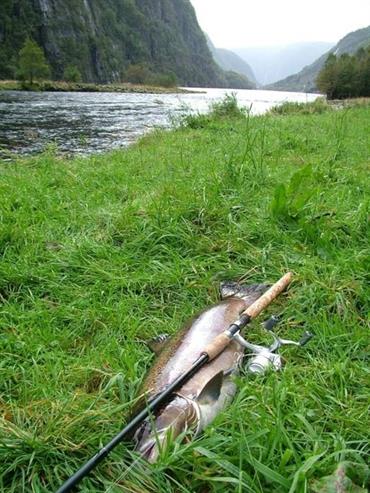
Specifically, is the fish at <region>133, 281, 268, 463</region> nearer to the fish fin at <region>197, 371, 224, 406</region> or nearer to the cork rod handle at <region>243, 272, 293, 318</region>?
the fish fin at <region>197, 371, 224, 406</region>

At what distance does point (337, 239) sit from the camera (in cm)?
321

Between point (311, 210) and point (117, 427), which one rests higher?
point (311, 210)

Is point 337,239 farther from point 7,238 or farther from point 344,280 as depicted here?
point 7,238

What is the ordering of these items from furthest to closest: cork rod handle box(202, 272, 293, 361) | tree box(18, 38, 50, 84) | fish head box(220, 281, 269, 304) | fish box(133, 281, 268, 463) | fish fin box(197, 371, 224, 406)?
1. tree box(18, 38, 50, 84)
2. fish head box(220, 281, 269, 304)
3. cork rod handle box(202, 272, 293, 361)
4. fish fin box(197, 371, 224, 406)
5. fish box(133, 281, 268, 463)

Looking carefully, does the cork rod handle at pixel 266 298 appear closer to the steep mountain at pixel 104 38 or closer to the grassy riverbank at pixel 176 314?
the grassy riverbank at pixel 176 314

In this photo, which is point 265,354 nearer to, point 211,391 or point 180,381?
point 211,391

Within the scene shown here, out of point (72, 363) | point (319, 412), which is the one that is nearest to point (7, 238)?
point (72, 363)

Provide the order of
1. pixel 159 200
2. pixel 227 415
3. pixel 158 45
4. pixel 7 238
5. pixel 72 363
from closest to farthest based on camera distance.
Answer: pixel 227 415, pixel 72 363, pixel 7 238, pixel 159 200, pixel 158 45

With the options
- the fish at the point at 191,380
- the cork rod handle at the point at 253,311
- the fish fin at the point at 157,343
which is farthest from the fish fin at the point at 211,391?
the fish fin at the point at 157,343

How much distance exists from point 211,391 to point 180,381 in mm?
157

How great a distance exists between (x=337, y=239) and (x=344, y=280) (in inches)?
24.8

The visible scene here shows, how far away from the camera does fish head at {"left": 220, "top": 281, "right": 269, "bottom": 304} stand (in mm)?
2646

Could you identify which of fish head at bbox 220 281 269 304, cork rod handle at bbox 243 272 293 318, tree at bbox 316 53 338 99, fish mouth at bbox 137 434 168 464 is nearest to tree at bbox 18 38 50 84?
tree at bbox 316 53 338 99

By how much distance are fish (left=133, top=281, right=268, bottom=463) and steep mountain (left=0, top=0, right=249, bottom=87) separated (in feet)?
289
